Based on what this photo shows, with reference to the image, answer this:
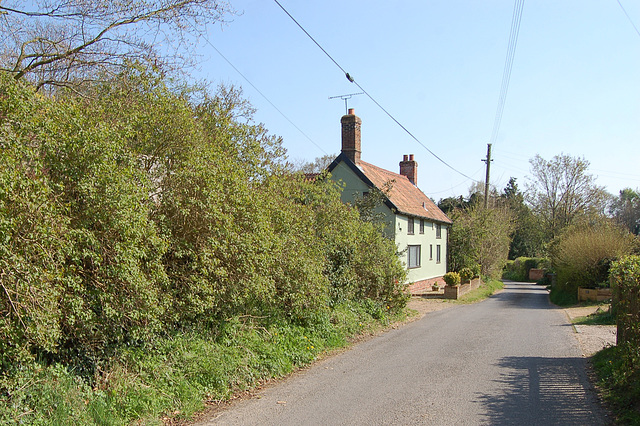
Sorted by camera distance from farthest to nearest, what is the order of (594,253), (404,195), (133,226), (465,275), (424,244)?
1. (465,275)
2. (424,244)
3. (404,195)
4. (594,253)
5. (133,226)

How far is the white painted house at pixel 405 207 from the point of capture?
80.3ft

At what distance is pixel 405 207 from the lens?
26016mm

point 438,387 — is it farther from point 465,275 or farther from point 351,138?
point 465,275

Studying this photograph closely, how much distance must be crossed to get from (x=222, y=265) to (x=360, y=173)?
1683 cm

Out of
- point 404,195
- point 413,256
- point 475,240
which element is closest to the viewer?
point 413,256

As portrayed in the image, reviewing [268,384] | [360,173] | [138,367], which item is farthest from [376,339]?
[360,173]

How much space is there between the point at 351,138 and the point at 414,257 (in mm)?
7629

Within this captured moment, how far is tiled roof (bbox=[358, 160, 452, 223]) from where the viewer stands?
82.6 feet

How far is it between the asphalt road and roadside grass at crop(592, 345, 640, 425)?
9.1 inches

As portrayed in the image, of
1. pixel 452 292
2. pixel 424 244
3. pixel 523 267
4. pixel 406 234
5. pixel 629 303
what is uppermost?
pixel 406 234

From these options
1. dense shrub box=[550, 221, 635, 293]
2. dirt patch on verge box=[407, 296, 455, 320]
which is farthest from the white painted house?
dense shrub box=[550, 221, 635, 293]

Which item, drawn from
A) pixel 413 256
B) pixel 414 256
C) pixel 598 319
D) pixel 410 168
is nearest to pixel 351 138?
pixel 413 256

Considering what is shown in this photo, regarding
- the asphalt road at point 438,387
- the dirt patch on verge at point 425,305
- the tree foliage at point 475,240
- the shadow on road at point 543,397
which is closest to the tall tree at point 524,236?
the tree foliage at point 475,240

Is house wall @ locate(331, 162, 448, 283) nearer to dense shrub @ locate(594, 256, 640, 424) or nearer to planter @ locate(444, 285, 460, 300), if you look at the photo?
planter @ locate(444, 285, 460, 300)
